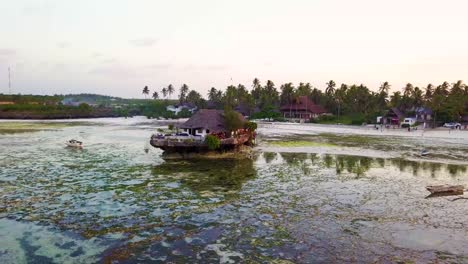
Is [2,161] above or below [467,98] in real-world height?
below

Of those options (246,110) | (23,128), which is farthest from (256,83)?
(23,128)

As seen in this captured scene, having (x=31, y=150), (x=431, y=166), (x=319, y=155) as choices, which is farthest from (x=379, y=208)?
(x=31, y=150)

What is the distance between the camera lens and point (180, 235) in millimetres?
17562

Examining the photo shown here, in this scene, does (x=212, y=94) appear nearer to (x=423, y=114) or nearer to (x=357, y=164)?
(x=423, y=114)

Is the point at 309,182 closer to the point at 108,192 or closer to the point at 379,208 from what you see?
the point at 379,208

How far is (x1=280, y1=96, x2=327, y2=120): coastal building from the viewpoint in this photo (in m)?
130

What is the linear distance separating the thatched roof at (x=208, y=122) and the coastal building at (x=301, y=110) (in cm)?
8336

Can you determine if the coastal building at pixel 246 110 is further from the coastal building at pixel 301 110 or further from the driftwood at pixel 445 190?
the driftwood at pixel 445 190

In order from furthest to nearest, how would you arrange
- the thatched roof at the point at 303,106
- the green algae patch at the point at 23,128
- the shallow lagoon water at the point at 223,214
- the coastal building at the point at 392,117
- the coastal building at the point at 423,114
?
the thatched roof at the point at 303,106, the coastal building at the point at 423,114, the coastal building at the point at 392,117, the green algae patch at the point at 23,128, the shallow lagoon water at the point at 223,214

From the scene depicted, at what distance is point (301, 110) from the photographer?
429 ft

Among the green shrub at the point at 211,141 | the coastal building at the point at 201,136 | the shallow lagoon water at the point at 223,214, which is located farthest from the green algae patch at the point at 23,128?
the green shrub at the point at 211,141

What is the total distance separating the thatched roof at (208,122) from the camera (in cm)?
4644

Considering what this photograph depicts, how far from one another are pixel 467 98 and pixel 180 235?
104579mm

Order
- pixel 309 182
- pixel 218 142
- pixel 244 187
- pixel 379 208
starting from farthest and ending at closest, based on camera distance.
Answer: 1. pixel 218 142
2. pixel 309 182
3. pixel 244 187
4. pixel 379 208
